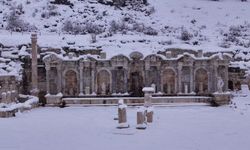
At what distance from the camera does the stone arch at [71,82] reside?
30859mm

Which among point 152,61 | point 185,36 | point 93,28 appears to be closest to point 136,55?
point 152,61

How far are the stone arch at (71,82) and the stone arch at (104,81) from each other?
149 cm

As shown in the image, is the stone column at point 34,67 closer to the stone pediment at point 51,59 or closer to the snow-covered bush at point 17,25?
the stone pediment at point 51,59

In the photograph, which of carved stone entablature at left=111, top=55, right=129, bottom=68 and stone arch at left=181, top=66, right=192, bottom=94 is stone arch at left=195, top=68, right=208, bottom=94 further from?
carved stone entablature at left=111, top=55, right=129, bottom=68

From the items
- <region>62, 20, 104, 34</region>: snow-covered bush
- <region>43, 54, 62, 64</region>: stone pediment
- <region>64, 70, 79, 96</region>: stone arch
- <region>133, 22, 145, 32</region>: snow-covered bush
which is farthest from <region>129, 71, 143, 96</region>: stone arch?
<region>133, 22, 145, 32</region>: snow-covered bush

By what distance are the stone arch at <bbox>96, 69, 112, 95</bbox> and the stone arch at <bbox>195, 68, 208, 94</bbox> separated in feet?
19.4

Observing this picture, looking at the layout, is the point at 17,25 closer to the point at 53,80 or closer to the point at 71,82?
the point at 53,80

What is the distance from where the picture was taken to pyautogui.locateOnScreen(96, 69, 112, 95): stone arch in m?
30.8

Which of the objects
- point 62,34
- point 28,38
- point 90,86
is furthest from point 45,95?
point 62,34

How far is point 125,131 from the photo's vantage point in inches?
683

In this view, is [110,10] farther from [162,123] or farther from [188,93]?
[162,123]

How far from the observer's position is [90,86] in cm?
3077

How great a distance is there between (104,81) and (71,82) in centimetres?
223

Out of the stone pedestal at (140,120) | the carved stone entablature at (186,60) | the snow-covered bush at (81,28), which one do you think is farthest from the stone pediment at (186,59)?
the stone pedestal at (140,120)
